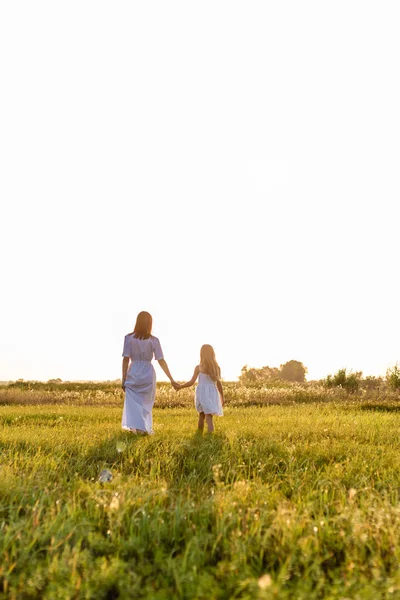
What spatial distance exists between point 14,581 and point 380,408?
19036 millimetres

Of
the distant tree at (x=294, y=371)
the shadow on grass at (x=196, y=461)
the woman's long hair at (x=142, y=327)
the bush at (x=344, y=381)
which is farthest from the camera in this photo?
the distant tree at (x=294, y=371)

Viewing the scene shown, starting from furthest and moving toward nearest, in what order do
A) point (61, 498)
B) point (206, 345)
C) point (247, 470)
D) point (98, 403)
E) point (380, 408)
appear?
point (98, 403), point (380, 408), point (206, 345), point (247, 470), point (61, 498)

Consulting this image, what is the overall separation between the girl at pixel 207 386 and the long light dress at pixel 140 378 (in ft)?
2.23

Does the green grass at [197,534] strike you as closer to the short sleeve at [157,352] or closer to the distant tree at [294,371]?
the short sleeve at [157,352]

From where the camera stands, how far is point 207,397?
41.7 ft

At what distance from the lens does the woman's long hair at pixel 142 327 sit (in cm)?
1268

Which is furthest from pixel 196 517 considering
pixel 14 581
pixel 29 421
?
pixel 29 421

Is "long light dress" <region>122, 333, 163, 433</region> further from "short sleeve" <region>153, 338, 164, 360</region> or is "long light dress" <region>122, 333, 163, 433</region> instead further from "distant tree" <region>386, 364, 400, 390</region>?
"distant tree" <region>386, 364, 400, 390</region>

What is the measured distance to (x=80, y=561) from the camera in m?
4.18

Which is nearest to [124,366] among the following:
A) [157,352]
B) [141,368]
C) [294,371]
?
[141,368]

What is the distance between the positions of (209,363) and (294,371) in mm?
30254

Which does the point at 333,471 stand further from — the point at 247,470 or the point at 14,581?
the point at 14,581

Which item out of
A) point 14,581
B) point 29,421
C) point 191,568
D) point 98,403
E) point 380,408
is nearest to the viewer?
point 14,581

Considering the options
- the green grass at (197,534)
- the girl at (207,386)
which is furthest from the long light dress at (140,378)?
the green grass at (197,534)
